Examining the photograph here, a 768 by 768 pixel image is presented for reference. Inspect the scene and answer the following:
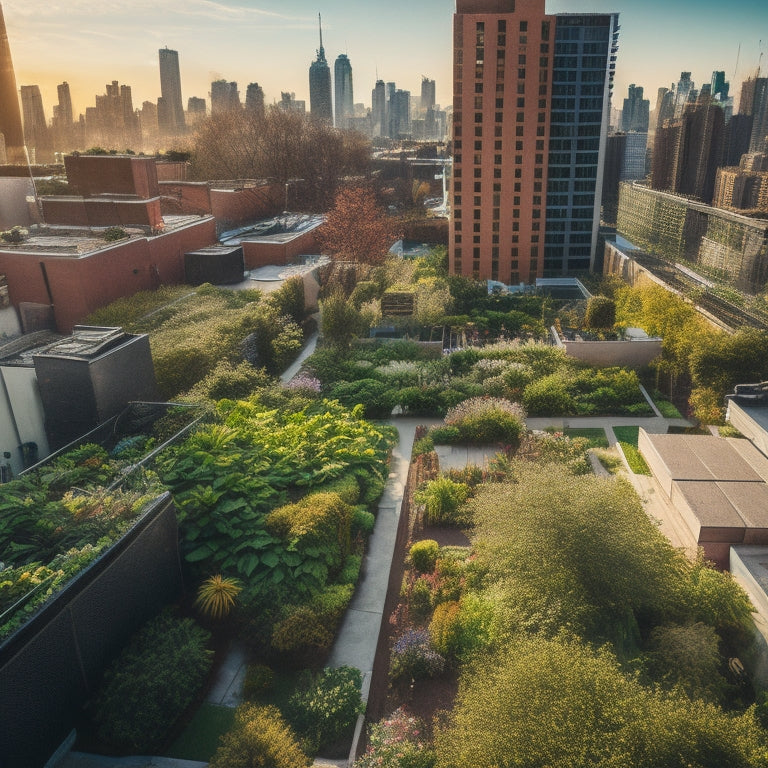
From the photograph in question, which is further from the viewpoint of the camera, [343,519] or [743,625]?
[343,519]

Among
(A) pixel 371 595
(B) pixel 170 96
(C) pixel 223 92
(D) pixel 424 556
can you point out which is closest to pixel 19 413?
(A) pixel 371 595

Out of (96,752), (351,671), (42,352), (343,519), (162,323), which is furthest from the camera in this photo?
(162,323)

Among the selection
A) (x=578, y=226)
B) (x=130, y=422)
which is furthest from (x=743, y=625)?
(x=578, y=226)

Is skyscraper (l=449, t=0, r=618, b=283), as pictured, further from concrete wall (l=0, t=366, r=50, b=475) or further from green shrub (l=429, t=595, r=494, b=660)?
green shrub (l=429, t=595, r=494, b=660)

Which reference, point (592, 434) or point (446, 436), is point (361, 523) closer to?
point (446, 436)

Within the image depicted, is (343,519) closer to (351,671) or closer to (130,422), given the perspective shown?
(351,671)

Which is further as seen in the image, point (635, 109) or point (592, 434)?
point (635, 109)

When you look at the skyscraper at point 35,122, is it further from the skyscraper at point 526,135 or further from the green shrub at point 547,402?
the green shrub at point 547,402
